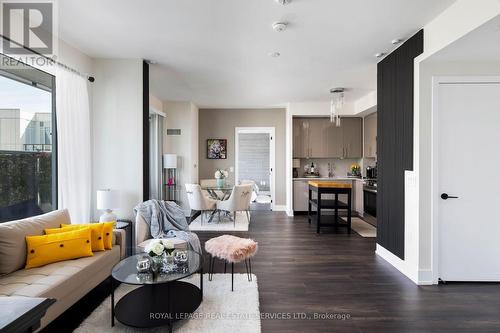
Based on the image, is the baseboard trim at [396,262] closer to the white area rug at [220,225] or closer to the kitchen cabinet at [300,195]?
the white area rug at [220,225]

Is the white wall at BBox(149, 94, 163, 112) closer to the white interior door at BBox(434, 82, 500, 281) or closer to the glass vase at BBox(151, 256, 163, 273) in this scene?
the glass vase at BBox(151, 256, 163, 273)

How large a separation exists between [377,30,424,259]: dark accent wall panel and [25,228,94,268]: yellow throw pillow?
3.44 meters

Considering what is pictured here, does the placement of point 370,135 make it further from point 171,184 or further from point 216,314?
point 216,314

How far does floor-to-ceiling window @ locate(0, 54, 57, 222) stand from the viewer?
8.14ft

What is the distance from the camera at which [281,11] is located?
2.40 meters

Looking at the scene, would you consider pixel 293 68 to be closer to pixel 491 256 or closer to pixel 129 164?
pixel 129 164

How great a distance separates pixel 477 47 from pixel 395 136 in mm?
1148

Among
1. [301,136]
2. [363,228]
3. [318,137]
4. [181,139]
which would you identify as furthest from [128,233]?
[318,137]

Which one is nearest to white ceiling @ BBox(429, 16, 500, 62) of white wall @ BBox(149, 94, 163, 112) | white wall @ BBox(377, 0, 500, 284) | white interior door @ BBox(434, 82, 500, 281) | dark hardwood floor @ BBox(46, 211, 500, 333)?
white wall @ BBox(377, 0, 500, 284)

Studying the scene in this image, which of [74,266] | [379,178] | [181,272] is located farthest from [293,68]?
[74,266]

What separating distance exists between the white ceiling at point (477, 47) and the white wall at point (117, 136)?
3.58 metres

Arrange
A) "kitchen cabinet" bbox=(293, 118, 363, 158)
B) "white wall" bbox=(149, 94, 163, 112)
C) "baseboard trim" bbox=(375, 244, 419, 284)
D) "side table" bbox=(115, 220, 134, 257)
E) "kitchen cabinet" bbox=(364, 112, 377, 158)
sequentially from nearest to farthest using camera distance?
"baseboard trim" bbox=(375, 244, 419, 284)
"side table" bbox=(115, 220, 134, 257)
"white wall" bbox=(149, 94, 163, 112)
"kitchen cabinet" bbox=(364, 112, 377, 158)
"kitchen cabinet" bbox=(293, 118, 363, 158)

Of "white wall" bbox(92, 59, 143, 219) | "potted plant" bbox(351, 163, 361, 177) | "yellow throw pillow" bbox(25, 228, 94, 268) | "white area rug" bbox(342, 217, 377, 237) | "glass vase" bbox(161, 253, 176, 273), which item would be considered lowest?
"white area rug" bbox(342, 217, 377, 237)

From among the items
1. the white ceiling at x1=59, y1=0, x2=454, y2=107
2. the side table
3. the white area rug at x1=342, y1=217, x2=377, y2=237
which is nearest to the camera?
the white ceiling at x1=59, y1=0, x2=454, y2=107
